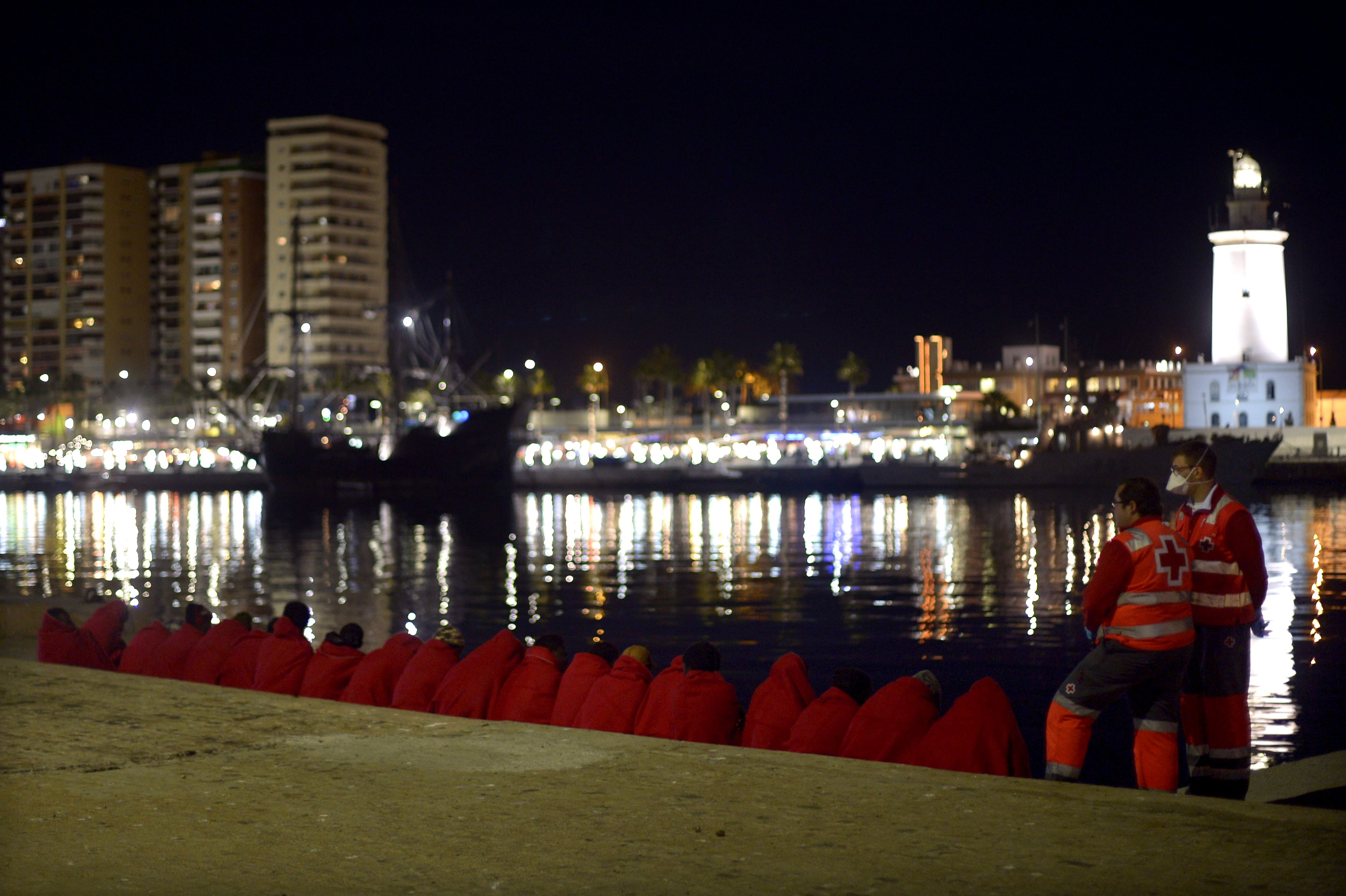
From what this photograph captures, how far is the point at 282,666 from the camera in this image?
10617mm

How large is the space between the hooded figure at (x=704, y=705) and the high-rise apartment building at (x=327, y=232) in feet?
447

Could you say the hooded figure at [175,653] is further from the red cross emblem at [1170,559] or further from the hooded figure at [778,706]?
the red cross emblem at [1170,559]

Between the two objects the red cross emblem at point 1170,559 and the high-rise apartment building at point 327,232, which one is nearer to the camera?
the red cross emblem at point 1170,559

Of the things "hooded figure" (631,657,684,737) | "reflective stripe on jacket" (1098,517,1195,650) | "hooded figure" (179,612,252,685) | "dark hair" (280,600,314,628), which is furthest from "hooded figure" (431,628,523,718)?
"reflective stripe on jacket" (1098,517,1195,650)

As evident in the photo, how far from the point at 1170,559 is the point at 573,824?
3.21 metres

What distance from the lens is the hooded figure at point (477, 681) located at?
948 cm

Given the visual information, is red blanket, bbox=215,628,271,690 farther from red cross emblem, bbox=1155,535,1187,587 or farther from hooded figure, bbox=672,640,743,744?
red cross emblem, bbox=1155,535,1187,587

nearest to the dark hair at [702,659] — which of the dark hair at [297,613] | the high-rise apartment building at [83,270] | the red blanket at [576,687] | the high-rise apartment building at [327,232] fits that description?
the red blanket at [576,687]

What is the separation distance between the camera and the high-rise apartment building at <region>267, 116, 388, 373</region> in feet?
467

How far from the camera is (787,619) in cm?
2264

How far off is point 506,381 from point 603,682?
121 meters

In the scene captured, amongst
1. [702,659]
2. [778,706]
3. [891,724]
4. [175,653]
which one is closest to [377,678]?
[175,653]

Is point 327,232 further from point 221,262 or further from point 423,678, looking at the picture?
point 423,678

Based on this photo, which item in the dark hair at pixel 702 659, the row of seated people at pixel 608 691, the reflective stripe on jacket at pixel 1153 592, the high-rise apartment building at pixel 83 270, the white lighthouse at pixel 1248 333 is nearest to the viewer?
the reflective stripe on jacket at pixel 1153 592
